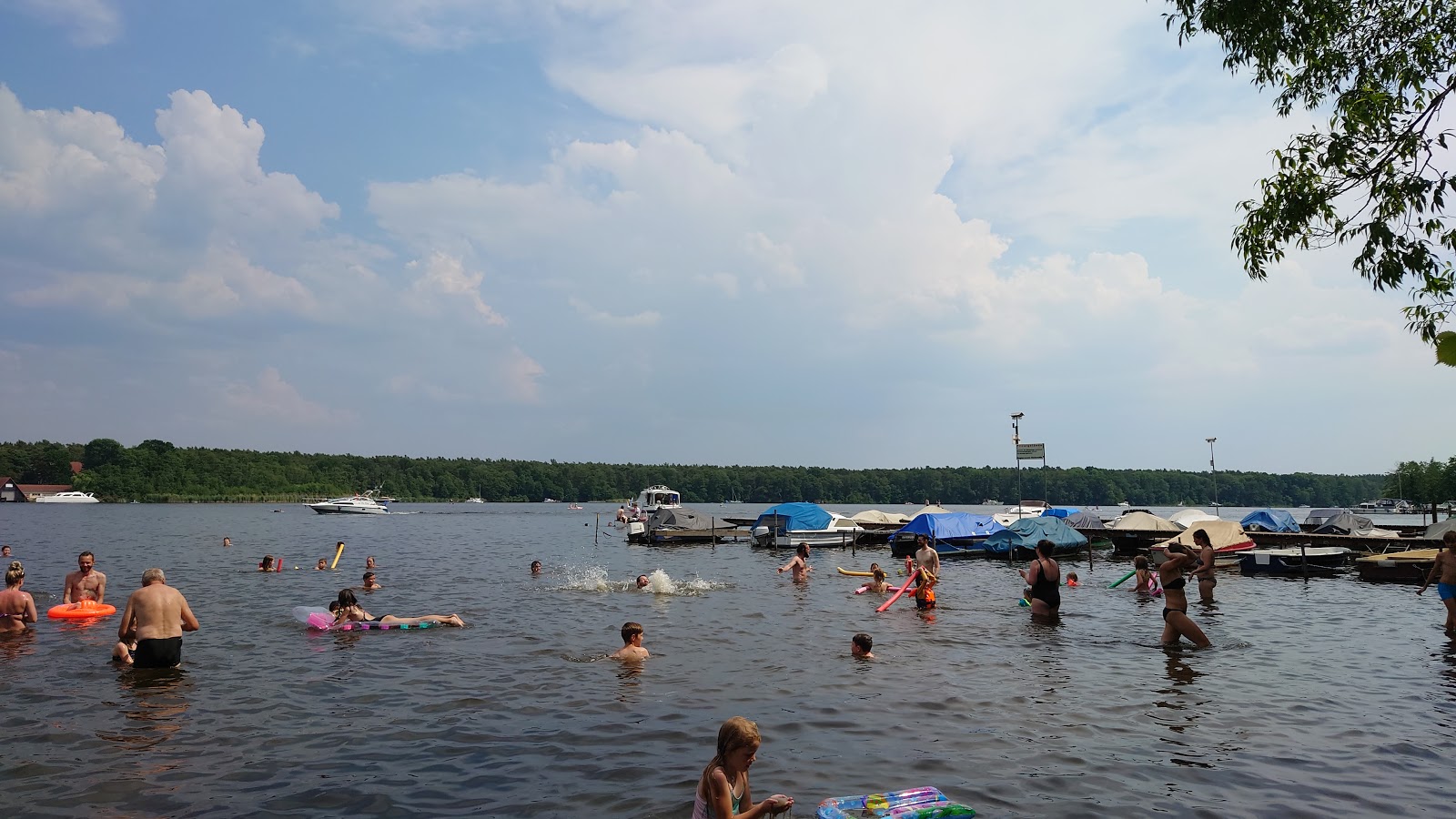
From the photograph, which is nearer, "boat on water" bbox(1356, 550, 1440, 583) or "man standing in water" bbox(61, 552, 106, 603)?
"man standing in water" bbox(61, 552, 106, 603)

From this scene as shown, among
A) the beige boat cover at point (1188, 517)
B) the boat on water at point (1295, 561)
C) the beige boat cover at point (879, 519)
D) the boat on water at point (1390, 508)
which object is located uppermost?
the beige boat cover at point (1188, 517)

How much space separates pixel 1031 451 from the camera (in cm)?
7075

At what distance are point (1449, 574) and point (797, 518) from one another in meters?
37.7

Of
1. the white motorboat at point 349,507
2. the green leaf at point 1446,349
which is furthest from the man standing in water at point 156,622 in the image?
the white motorboat at point 349,507

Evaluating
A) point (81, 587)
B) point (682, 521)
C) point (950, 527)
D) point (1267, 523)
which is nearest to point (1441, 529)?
point (1267, 523)

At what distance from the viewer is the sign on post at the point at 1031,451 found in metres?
69.8

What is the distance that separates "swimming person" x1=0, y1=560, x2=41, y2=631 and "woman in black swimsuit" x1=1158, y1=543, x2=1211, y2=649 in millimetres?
22524

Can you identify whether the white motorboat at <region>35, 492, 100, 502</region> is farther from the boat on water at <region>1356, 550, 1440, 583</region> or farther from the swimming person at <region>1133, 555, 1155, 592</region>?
the boat on water at <region>1356, 550, 1440, 583</region>

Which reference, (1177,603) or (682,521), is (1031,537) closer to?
(682,521)

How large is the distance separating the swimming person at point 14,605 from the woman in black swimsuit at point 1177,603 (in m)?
22.5

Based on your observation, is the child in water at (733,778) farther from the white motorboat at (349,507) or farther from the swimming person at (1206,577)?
the white motorboat at (349,507)

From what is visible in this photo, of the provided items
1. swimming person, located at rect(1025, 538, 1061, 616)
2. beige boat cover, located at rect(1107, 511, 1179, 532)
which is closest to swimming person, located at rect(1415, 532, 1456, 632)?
swimming person, located at rect(1025, 538, 1061, 616)

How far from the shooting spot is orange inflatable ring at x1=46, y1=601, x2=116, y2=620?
59.9 ft

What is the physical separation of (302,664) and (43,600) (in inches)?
515
